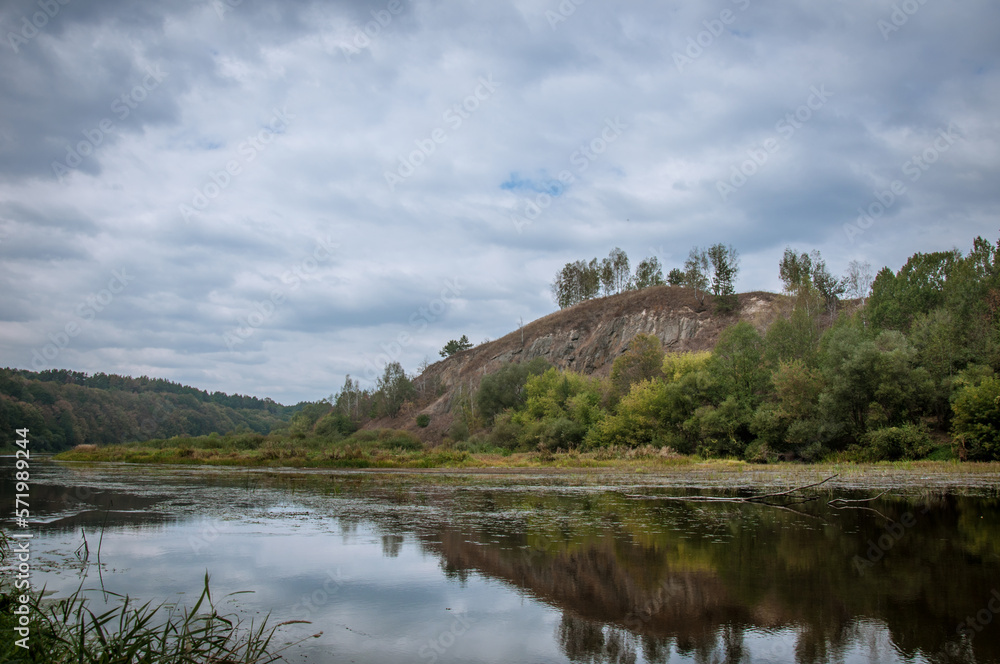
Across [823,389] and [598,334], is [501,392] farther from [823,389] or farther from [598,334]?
[823,389]

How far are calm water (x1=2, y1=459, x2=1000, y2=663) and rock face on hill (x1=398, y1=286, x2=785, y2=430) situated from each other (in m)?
79.9

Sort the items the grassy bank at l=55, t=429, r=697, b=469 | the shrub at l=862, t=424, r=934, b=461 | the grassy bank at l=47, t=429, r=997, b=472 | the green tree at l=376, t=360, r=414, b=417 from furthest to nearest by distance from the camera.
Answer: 1. the green tree at l=376, t=360, r=414, b=417
2. the grassy bank at l=55, t=429, r=697, b=469
3. the grassy bank at l=47, t=429, r=997, b=472
4. the shrub at l=862, t=424, r=934, b=461

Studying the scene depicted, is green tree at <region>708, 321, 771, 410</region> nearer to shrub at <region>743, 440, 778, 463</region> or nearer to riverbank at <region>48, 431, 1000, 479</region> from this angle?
shrub at <region>743, 440, 778, 463</region>

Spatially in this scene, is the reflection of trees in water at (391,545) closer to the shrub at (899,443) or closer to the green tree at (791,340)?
the shrub at (899,443)

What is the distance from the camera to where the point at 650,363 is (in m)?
75.2

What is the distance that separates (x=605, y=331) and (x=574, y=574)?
98.5 m

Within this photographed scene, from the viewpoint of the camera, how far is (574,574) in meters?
11.7

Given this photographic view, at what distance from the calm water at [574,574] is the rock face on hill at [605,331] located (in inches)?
A: 3145

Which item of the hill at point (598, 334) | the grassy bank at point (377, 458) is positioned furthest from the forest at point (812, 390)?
the hill at point (598, 334)

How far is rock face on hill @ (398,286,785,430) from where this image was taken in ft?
332

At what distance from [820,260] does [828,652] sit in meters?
114

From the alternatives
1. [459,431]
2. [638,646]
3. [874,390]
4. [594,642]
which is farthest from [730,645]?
[459,431]

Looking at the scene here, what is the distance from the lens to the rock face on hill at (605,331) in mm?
101250

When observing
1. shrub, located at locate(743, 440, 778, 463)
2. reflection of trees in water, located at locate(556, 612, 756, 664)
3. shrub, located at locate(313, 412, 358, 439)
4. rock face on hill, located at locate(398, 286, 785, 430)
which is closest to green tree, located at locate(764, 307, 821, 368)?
shrub, located at locate(743, 440, 778, 463)
